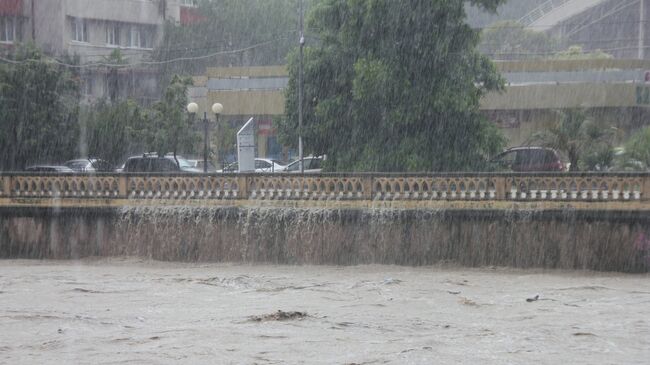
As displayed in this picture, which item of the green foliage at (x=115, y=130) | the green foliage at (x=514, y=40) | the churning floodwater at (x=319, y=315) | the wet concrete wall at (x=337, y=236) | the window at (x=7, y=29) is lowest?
the churning floodwater at (x=319, y=315)

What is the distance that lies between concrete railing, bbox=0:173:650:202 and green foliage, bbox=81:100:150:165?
14869mm

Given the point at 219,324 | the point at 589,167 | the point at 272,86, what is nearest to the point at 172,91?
the point at 272,86

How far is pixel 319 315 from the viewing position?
12391 mm

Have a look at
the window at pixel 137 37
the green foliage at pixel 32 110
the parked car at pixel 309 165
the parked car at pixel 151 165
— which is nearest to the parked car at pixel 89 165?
the green foliage at pixel 32 110

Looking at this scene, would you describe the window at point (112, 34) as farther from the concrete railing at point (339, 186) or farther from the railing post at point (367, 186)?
the railing post at point (367, 186)

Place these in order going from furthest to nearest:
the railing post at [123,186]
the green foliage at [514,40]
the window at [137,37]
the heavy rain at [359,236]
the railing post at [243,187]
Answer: the green foliage at [514,40] < the window at [137,37] < the railing post at [123,186] < the railing post at [243,187] < the heavy rain at [359,236]

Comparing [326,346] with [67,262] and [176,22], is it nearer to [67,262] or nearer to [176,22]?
[67,262]

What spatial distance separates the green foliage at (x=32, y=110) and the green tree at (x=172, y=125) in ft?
11.7

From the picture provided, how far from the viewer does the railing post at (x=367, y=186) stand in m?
16.8

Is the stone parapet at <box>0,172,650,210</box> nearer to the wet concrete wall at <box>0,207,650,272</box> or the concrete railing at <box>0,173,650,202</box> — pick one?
the concrete railing at <box>0,173,650,202</box>

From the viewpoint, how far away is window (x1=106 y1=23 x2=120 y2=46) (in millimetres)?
47438

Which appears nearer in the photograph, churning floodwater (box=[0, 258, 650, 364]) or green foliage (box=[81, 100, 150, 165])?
churning floodwater (box=[0, 258, 650, 364])

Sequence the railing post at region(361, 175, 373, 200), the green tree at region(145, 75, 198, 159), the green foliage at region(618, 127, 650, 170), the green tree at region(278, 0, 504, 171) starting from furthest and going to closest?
the green tree at region(145, 75, 198, 159) → the green foliage at region(618, 127, 650, 170) → the green tree at region(278, 0, 504, 171) → the railing post at region(361, 175, 373, 200)

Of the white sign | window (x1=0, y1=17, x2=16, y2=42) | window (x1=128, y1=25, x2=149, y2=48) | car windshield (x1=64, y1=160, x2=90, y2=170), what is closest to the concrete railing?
the white sign
